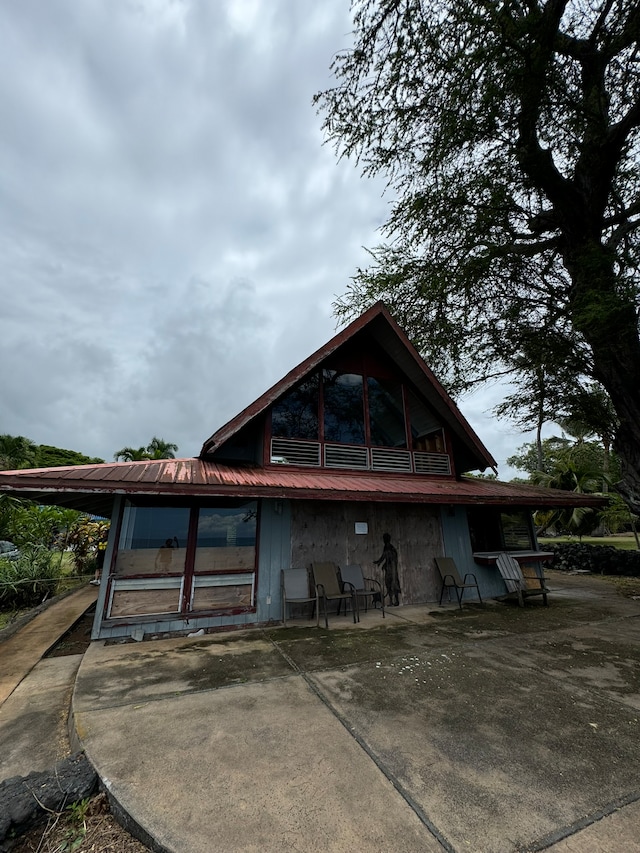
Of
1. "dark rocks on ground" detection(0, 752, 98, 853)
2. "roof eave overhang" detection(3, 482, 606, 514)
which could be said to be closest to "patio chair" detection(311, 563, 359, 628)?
"roof eave overhang" detection(3, 482, 606, 514)

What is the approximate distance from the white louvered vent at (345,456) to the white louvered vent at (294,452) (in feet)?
0.86

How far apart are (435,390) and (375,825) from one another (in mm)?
8018

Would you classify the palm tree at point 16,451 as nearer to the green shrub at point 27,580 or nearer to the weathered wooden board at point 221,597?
the green shrub at point 27,580

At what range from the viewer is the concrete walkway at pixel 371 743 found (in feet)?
6.30

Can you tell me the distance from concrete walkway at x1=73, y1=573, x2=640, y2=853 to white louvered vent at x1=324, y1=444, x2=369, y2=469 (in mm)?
3689

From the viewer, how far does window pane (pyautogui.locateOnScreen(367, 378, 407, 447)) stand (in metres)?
8.89

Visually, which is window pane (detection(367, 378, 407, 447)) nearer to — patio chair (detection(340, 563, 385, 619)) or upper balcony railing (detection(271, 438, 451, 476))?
upper balcony railing (detection(271, 438, 451, 476))

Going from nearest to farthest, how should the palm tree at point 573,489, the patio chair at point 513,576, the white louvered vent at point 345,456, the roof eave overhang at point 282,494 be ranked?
1. the roof eave overhang at point 282,494
2. the patio chair at point 513,576
3. the white louvered vent at point 345,456
4. the palm tree at point 573,489

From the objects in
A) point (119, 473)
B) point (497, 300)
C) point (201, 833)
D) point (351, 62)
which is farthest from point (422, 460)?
point (351, 62)

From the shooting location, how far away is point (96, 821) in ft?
6.86

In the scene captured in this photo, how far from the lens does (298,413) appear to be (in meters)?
8.21

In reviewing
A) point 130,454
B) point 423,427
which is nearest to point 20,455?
point 130,454

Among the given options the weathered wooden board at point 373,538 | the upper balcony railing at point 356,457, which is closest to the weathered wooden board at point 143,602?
the weathered wooden board at point 373,538

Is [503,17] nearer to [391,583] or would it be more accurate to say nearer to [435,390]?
[435,390]
